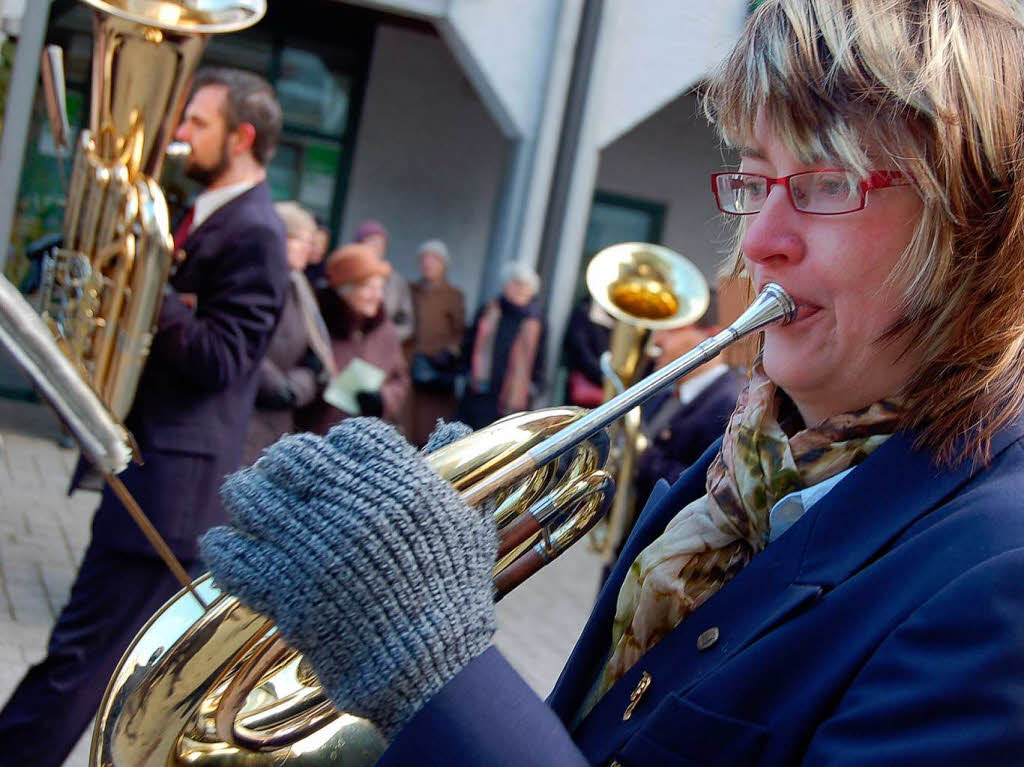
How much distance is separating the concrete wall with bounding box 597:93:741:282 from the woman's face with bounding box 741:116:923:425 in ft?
28.8

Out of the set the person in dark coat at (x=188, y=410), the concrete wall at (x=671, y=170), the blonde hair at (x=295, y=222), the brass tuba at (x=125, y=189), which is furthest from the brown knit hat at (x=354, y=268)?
the concrete wall at (x=671, y=170)

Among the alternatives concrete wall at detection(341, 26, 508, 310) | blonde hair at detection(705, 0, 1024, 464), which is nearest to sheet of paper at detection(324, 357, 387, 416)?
blonde hair at detection(705, 0, 1024, 464)

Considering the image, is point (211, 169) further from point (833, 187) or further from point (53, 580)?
point (833, 187)

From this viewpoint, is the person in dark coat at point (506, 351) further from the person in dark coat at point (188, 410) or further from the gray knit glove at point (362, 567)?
the gray knit glove at point (362, 567)

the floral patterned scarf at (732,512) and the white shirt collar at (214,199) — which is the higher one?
the white shirt collar at (214,199)

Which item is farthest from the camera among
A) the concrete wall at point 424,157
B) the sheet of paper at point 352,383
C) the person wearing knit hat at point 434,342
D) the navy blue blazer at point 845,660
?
the concrete wall at point 424,157

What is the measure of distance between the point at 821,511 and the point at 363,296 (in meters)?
4.17

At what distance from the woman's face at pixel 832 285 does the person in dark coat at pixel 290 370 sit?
8.72 feet

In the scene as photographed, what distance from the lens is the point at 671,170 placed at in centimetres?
1012

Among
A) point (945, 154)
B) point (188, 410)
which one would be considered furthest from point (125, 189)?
point (945, 154)

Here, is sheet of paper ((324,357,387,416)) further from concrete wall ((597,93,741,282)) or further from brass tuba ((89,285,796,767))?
concrete wall ((597,93,741,282))

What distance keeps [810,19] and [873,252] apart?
0.74 feet

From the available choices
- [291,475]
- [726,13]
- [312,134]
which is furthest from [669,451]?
[312,134]

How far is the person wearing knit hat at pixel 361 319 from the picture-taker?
4992 millimetres
